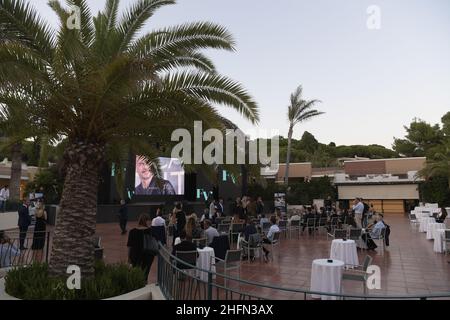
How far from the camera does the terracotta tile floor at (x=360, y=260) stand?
689 cm

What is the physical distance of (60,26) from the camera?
537cm

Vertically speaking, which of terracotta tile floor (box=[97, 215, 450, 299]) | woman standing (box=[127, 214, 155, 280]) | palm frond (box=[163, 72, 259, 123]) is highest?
palm frond (box=[163, 72, 259, 123])

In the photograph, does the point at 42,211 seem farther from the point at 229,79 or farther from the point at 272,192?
the point at 272,192

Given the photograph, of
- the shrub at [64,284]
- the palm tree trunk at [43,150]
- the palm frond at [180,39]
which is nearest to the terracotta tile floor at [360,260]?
the shrub at [64,284]

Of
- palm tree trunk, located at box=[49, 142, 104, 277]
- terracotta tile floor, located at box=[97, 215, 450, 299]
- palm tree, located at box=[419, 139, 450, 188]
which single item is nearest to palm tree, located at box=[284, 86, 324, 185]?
palm tree, located at box=[419, 139, 450, 188]

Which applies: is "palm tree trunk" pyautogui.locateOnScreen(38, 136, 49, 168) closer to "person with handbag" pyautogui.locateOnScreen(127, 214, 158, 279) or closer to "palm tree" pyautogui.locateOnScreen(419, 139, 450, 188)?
"person with handbag" pyautogui.locateOnScreen(127, 214, 158, 279)

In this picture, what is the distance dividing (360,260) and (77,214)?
7.73 meters

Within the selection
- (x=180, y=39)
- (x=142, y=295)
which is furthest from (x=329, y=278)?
(x=180, y=39)

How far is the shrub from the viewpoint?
4.81 meters

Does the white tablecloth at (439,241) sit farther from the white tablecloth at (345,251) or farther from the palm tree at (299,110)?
the palm tree at (299,110)

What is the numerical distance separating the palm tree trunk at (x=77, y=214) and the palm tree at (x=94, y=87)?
0.01 metres

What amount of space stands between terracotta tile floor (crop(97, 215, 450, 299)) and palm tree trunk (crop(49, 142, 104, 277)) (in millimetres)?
2223
